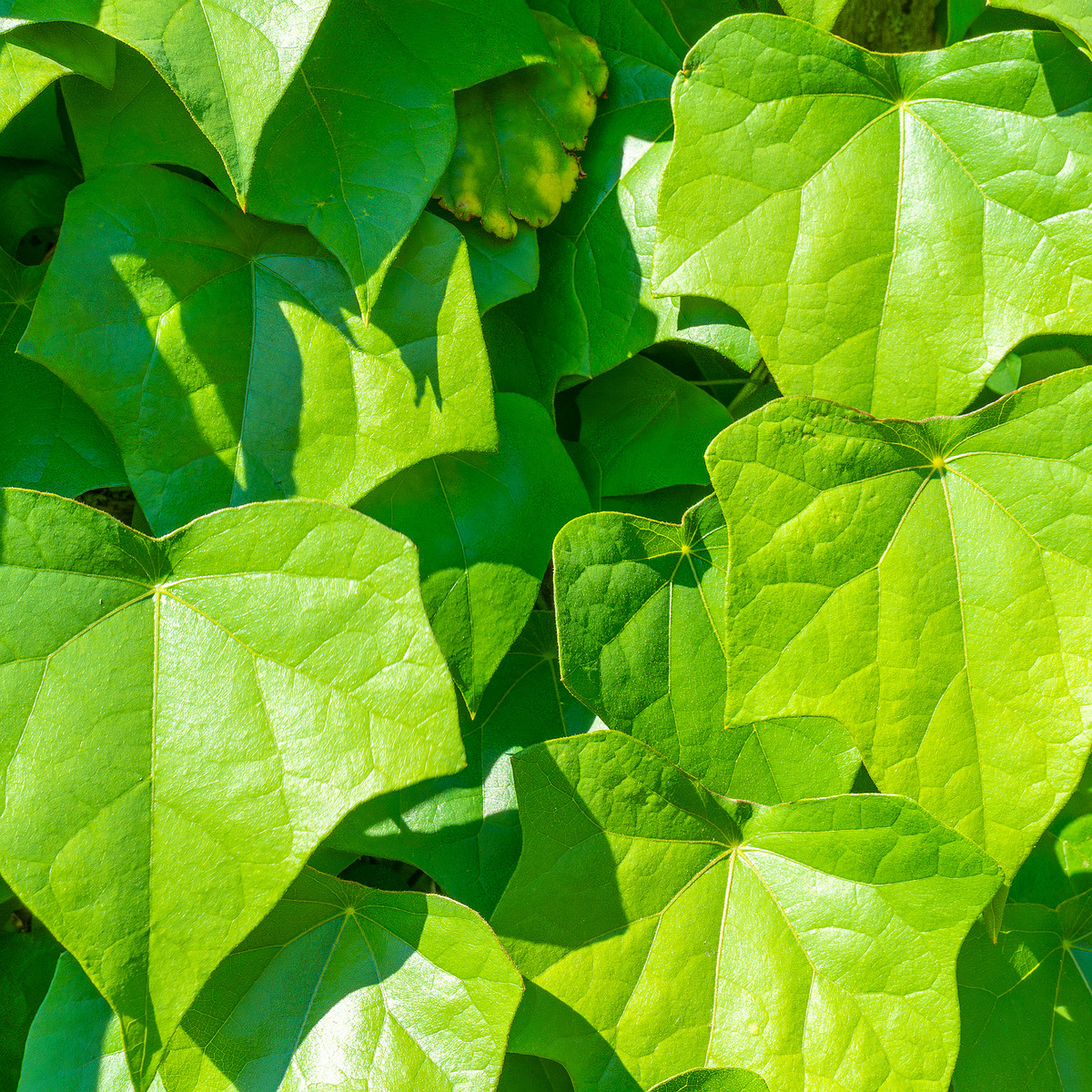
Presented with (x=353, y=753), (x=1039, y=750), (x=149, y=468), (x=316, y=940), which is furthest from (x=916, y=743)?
(x=149, y=468)

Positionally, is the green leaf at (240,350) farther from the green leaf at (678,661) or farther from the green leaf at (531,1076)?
the green leaf at (531,1076)

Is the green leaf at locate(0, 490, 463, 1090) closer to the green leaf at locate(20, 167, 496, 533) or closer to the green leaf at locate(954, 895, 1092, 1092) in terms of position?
the green leaf at locate(20, 167, 496, 533)

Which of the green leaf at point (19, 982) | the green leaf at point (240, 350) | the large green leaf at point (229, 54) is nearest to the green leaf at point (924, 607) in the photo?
the green leaf at point (240, 350)

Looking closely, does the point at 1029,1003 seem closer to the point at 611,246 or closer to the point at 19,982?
the point at 611,246

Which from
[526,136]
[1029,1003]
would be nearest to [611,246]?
[526,136]

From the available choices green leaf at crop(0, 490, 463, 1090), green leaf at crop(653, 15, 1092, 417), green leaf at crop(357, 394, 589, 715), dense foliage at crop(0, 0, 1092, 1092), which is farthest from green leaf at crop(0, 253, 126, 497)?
green leaf at crop(653, 15, 1092, 417)
